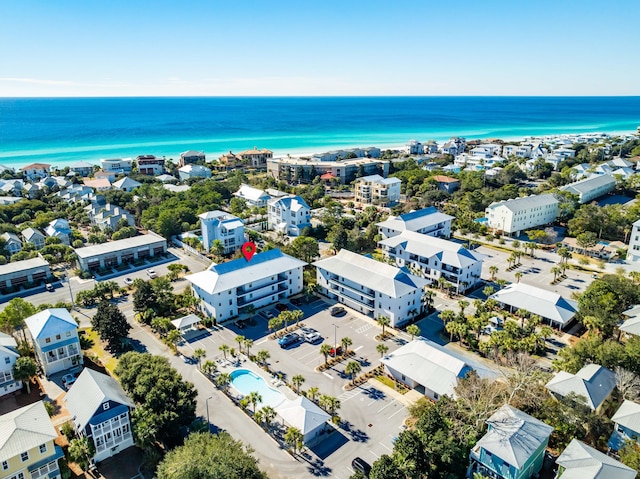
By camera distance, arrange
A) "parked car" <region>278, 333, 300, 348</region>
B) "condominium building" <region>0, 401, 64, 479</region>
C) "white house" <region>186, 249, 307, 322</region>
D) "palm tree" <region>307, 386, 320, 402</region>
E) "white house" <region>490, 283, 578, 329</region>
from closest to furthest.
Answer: "condominium building" <region>0, 401, 64, 479</region>, "palm tree" <region>307, 386, 320, 402</region>, "parked car" <region>278, 333, 300, 348</region>, "white house" <region>490, 283, 578, 329</region>, "white house" <region>186, 249, 307, 322</region>

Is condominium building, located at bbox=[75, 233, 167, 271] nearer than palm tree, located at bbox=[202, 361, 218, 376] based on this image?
No

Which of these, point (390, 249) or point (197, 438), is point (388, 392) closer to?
point (197, 438)

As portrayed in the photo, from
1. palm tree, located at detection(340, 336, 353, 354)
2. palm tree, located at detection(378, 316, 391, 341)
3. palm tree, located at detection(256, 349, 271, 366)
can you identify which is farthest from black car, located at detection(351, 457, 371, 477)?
palm tree, located at detection(378, 316, 391, 341)

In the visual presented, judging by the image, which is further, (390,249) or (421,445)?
(390,249)

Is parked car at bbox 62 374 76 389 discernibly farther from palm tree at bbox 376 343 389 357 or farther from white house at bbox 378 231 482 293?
white house at bbox 378 231 482 293

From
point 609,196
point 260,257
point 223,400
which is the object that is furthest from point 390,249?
point 609,196

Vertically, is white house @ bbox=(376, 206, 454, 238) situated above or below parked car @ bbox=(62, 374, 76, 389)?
above

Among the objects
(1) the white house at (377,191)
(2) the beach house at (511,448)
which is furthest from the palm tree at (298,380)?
(1) the white house at (377,191)
